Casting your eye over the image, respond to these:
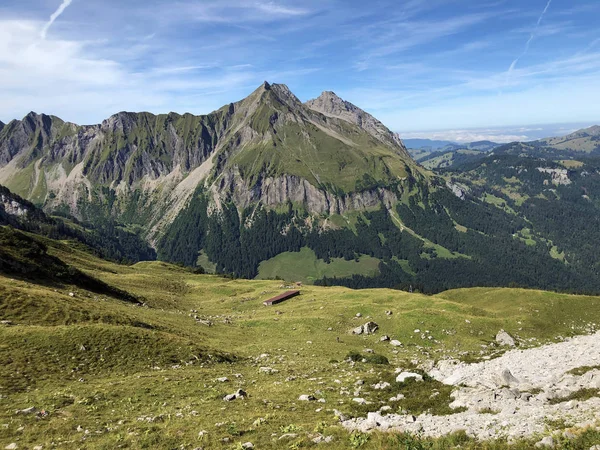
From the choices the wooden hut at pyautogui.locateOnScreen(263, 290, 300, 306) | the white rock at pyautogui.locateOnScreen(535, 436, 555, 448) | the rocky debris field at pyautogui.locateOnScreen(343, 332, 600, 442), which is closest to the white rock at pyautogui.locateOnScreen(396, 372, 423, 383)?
the rocky debris field at pyautogui.locateOnScreen(343, 332, 600, 442)

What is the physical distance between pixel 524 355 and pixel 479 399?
627 inches

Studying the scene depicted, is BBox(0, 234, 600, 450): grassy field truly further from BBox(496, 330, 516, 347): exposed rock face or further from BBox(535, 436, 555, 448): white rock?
BBox(496, 330, 516, 347): exposed rock face

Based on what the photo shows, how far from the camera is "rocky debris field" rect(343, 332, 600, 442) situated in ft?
48.6

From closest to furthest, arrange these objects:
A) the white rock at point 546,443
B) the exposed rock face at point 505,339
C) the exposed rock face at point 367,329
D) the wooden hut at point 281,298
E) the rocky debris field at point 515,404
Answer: the white rock at point 546,443 < the rocky debris field at point 515,404 < the exposed rock face at point 505,339 < the exposed rock face at point 367,329 < the wooden hut at point 281,298

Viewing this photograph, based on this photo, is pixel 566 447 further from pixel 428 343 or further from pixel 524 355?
pixel 428 343

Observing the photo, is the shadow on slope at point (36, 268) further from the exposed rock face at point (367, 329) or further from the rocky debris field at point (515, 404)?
the rocky debris field at point (515, 404)

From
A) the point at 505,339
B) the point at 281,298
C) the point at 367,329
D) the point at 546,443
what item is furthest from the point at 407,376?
the point at 281,298

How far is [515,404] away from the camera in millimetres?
17781

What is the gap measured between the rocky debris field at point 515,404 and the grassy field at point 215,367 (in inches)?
49.7

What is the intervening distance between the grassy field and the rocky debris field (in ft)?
4.14

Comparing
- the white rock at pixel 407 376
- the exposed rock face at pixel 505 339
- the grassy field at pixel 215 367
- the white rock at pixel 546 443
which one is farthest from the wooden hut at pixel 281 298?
the white rock at pixel 546 443

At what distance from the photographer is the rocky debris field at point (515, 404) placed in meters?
14.8

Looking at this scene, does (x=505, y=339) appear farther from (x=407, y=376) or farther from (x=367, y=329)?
(x=407, y=376)

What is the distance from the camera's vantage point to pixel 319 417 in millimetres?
19719
